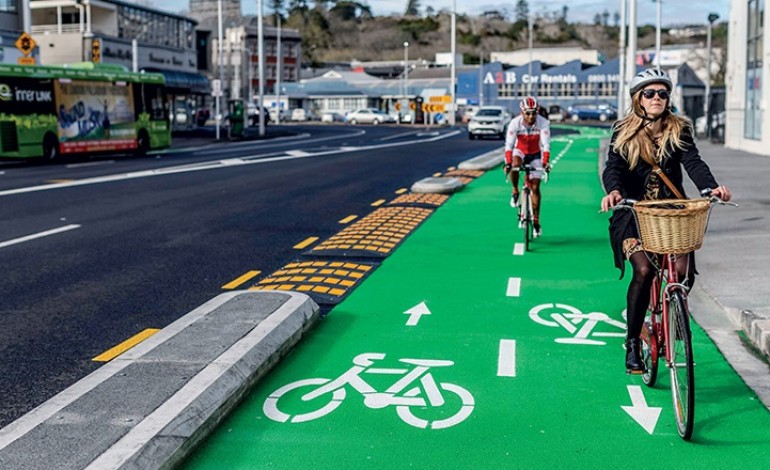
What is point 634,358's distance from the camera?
6266mm

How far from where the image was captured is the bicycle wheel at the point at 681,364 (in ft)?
16.9

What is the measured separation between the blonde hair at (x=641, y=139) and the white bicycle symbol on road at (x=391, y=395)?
Answer: 67.7 inches

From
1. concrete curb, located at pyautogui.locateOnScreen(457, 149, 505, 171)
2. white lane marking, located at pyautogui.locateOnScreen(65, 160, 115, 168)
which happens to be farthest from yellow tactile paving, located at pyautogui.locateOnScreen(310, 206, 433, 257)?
white lane marking, located at pyautogui.locateOnScreen(65, 160, 115, 168)

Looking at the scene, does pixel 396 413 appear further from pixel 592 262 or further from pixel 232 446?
pixel 592 262

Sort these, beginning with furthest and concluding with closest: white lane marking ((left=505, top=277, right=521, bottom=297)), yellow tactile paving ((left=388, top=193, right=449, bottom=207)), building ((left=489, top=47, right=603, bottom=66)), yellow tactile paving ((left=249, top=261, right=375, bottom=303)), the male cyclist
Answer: building ((left=489, top=47, right=603, bottom=66)) → yellow tactile paving ((left=388, top=193, right=449, bottom=207)) → the male cyclist → yellow tactile paving ((left=249, top=261, right=375, bottom=303)) → white lane marking ((left=505, top=277, right=521, bottom=297))

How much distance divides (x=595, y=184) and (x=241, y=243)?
11717mm

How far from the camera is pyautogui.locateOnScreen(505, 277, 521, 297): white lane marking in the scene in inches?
367

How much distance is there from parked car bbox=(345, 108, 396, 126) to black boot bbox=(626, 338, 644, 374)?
83890 millimetres

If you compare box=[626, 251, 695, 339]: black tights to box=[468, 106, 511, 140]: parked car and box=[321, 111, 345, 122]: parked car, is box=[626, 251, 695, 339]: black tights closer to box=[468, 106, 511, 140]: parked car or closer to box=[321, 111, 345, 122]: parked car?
box=[468, 106, 511, 140]: parked car

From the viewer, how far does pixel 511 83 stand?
366 feet

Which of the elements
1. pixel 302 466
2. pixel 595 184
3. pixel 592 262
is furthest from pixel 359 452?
pixel 595 184

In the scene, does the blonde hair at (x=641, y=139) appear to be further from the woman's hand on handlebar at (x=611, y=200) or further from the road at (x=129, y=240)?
the road at (x=129, y=240)

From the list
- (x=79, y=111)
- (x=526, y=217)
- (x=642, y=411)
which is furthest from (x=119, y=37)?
(x=642, y=411)

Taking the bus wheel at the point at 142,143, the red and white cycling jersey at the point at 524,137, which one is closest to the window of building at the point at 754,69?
the bus wheel at the point at 142,143
